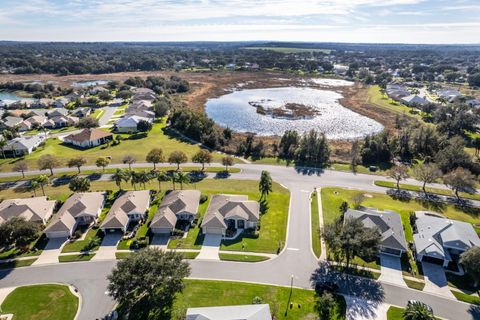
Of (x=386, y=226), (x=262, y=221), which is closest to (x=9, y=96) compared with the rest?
(x=262, y=221)

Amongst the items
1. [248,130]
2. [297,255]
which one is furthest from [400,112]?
[297,255]

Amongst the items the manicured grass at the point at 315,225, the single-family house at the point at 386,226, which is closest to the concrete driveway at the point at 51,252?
the manicured grass at the point at 315,225

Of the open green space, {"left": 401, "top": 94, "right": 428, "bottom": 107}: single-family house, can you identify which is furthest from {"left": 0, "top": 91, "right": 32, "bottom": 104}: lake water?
{"left": 401, "top": 94, "right": 428, "bottom": 107}: single-family house

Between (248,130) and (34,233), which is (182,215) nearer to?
(34,233)

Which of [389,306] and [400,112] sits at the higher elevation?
[400,112]

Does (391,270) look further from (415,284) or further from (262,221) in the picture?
(262,221)

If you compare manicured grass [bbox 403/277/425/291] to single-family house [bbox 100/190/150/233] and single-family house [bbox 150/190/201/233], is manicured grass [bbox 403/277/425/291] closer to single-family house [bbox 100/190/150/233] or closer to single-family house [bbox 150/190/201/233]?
single-family house [bbox 150/190/201/233]
